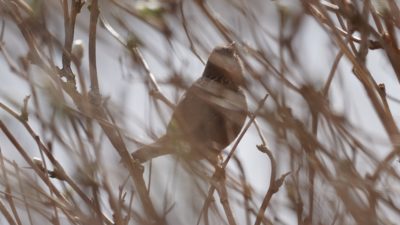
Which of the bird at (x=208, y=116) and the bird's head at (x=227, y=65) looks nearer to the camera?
the bird at (x=208, y=116)

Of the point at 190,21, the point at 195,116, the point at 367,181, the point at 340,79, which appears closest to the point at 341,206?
the point at 367,181

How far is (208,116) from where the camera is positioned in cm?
372

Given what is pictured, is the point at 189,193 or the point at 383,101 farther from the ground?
the point at 383,101

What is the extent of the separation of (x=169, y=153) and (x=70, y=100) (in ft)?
1.58

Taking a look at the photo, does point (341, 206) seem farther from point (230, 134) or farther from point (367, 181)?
point (230, 134)

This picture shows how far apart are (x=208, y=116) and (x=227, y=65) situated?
1.96 feet

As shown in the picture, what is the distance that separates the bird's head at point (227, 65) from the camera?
274cm

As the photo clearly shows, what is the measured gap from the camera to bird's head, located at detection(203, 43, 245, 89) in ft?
8.98

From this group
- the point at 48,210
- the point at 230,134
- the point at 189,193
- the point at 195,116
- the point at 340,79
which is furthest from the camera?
the point at 230,134

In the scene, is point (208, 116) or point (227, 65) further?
point (208, 116)

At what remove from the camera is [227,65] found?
316cm

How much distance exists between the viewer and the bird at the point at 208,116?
2506 millimetres

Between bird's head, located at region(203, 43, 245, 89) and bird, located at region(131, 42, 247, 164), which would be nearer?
bird, located at region(131, 42, 247, 164)

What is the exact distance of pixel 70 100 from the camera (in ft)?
9.84
